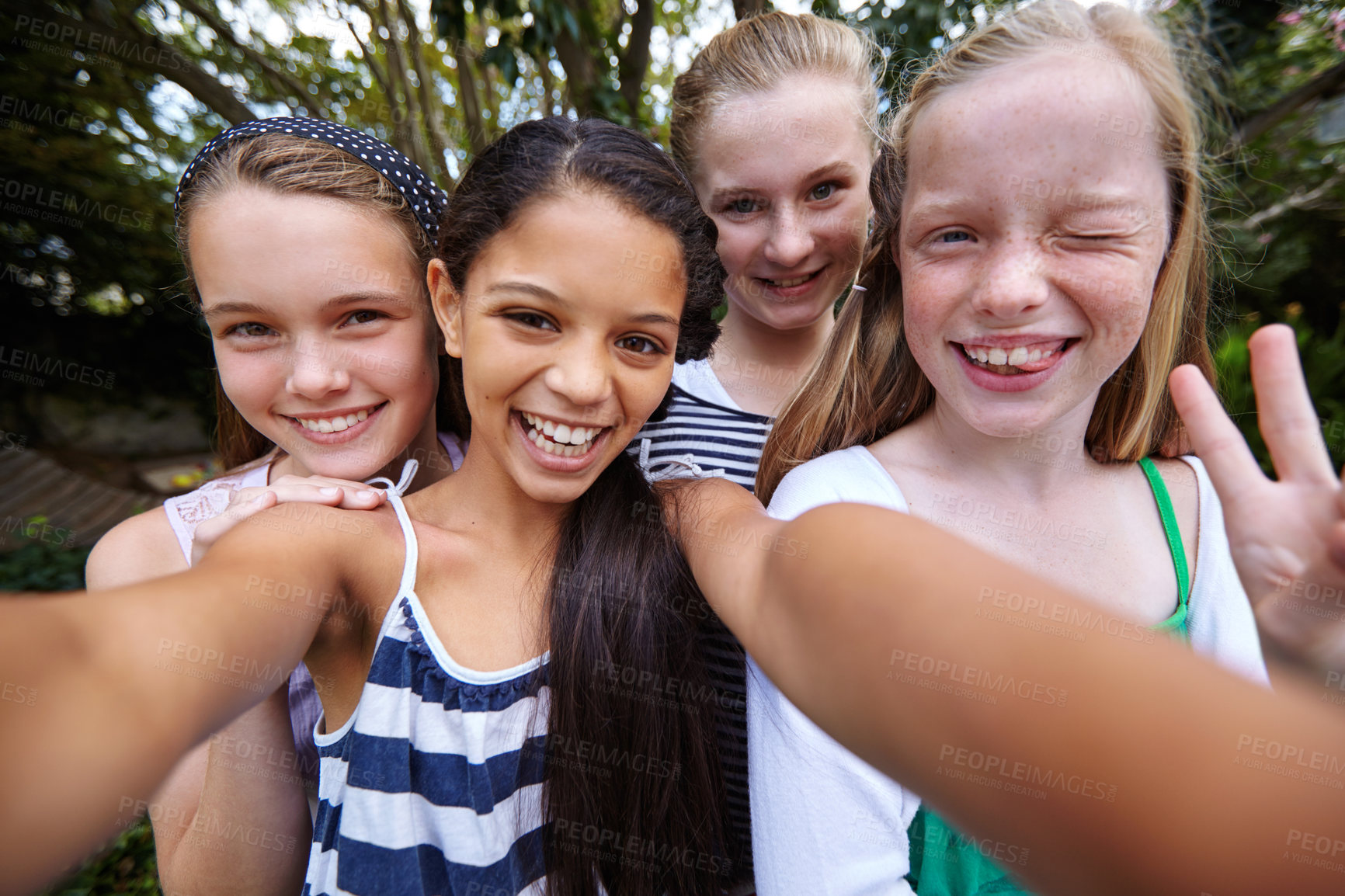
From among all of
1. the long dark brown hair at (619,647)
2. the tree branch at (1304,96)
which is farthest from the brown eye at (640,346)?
the tree branch at (1304,96)

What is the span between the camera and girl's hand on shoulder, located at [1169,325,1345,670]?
0.75 m

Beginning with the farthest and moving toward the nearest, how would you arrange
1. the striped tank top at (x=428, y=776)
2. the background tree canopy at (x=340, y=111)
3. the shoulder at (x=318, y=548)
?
the background tree canopy at (x=340, y=111) < the striped tank top at (x=428, y=776) < the shoulder at (x=318, y=548)

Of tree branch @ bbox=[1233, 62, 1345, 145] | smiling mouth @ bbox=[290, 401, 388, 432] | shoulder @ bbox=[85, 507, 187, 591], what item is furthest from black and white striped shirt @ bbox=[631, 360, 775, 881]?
tree branch @ bbox=[1233, 62, 1345, 145]

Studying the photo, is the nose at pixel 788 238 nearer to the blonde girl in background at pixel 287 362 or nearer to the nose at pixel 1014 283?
the nose at pixel 1014 283

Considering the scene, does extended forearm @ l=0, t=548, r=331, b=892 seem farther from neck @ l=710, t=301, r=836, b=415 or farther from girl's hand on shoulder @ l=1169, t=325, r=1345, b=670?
neck @ l=710, t=301, r=836, b=415

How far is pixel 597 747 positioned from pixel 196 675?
0.79 meters

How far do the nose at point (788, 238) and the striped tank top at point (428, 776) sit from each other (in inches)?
48.7

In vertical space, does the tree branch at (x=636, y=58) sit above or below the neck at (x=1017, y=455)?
above

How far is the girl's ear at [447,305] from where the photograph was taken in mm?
1487

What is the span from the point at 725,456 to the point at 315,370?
107 cm

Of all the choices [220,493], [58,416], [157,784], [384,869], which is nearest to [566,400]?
[157,784]

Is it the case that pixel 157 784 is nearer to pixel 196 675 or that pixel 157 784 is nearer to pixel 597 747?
pixel 196 675

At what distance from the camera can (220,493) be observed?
5.86 ft

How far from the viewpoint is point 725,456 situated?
1934mm
